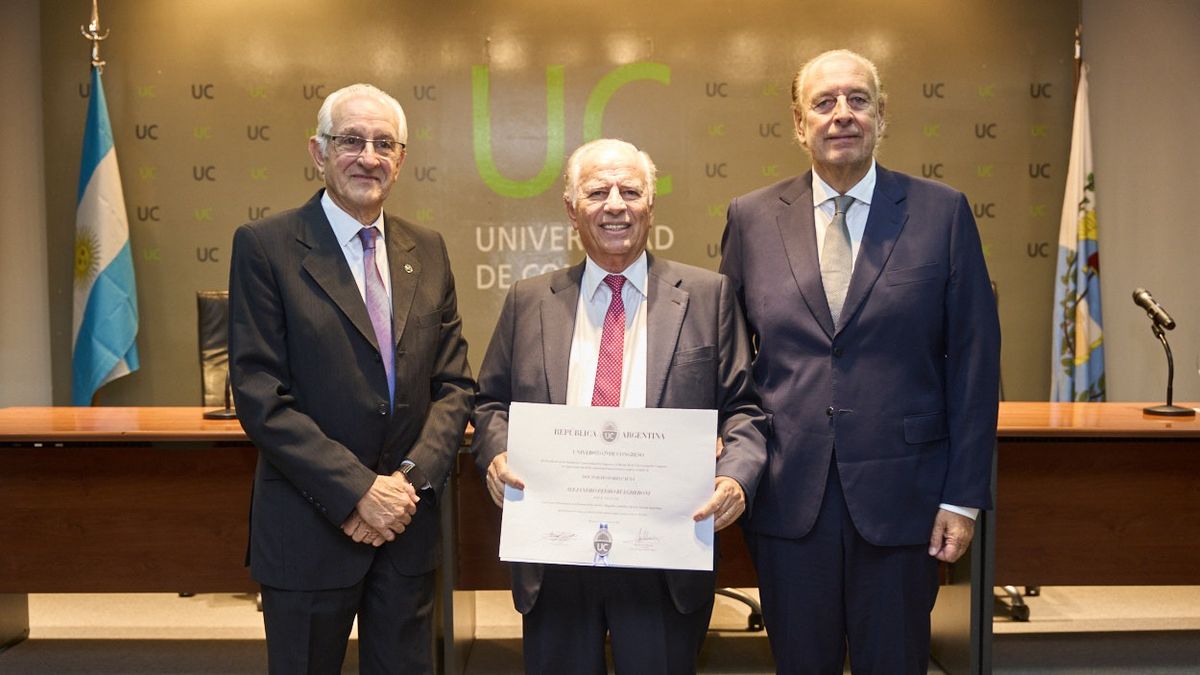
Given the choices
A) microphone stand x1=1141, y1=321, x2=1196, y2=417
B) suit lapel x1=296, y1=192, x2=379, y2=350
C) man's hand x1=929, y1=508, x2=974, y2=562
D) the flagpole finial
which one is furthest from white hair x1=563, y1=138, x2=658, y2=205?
the flagpole finial

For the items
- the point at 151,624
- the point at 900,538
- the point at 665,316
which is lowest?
the point at 151,624

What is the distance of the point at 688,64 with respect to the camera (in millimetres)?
5160

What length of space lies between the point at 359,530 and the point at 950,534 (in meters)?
1.20

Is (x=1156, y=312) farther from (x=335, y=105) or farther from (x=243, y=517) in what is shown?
(x=243, y=517)

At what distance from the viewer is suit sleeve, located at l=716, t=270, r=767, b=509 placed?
1.88 meters

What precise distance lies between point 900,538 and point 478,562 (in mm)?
1662

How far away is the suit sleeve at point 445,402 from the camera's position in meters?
2.04

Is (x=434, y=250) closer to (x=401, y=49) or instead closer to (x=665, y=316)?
(x=665, y=316)

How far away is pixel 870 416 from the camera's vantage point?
197 cm

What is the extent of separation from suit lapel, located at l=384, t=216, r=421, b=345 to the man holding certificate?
0.81ft

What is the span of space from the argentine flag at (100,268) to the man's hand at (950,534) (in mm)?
4347

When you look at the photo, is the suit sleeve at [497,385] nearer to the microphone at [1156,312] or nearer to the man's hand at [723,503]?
the man's hand at [723,503]

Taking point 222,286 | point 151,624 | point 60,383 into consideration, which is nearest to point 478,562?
point 151,624
